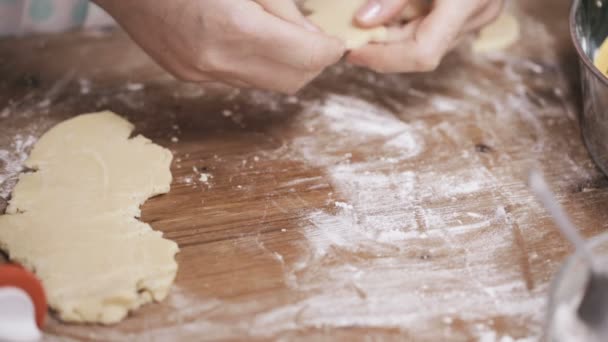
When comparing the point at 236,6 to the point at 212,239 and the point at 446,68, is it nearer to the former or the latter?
the point at 212,239

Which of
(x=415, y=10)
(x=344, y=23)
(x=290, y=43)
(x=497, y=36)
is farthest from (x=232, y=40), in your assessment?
(x=497, y=36)

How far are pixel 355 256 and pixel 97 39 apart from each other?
2.59ft

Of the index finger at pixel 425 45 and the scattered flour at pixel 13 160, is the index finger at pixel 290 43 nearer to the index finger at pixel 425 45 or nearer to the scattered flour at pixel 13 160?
the index finger at pixel 425 45

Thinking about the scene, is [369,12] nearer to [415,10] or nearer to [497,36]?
[415,10]

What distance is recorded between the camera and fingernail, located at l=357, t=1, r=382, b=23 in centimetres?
110

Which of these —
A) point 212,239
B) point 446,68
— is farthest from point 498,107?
point 212,239

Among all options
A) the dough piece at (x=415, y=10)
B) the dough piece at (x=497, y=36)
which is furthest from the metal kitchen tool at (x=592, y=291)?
the dough piece at (x=497, y=36)

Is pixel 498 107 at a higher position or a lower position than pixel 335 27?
lower

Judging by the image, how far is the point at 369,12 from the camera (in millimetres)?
1103

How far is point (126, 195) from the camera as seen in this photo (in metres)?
0.98

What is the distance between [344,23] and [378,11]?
0.07 m

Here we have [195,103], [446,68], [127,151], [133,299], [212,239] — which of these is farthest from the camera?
[446,68]

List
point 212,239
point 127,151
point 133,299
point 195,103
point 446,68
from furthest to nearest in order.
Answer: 1. point 446,68
2. point 195,103
3. point 127,151
4. point 212,239
5. point 133,299

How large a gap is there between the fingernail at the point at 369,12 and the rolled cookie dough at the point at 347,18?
0.02 metres
